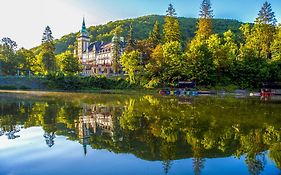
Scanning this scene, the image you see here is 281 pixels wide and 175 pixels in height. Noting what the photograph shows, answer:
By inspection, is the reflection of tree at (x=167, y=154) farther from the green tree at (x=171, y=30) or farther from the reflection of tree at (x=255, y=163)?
the green tree at (x=171, y=30)

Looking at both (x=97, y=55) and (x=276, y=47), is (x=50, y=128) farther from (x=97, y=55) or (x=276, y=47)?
(x=97, y=55)

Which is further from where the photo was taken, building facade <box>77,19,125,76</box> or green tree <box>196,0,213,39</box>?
building facade <box>77,19,125,76</box>

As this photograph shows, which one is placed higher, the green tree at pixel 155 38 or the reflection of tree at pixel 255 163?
the green tree at pixel 155 38

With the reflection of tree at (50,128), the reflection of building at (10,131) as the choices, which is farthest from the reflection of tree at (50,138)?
the reflection of building at (10,131)

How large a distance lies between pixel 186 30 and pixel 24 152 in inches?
5914

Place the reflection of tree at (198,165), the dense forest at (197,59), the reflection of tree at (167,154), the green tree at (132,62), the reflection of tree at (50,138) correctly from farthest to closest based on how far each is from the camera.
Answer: the green tree at (132,62) → the dense forest at (197,59) → the reflection of tree at (50,138) → the reflection of tree at (167,154) → the reflection of tree at (198,165)

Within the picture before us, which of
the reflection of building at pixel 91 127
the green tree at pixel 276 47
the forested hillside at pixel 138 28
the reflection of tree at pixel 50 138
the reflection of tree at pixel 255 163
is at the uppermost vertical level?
the forested hillside at pixel 138 28

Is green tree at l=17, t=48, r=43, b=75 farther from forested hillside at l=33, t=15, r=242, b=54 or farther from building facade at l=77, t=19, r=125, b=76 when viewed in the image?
forested hillside at l=33, t=15, r=242, b=54

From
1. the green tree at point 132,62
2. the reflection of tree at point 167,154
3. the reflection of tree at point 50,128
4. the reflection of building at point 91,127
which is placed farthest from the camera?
the green tree at point 132,62

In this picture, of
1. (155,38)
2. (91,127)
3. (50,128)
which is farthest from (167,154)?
(155,38)

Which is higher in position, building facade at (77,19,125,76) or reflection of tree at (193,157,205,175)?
building facade at (77,19,125,76)

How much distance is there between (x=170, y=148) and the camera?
32.8ft

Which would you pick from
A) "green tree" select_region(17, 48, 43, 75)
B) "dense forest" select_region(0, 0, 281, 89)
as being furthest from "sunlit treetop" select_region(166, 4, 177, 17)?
"green tree" select_region(17, 48, 43, 75)

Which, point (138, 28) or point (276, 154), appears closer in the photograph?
point (276, 154)
